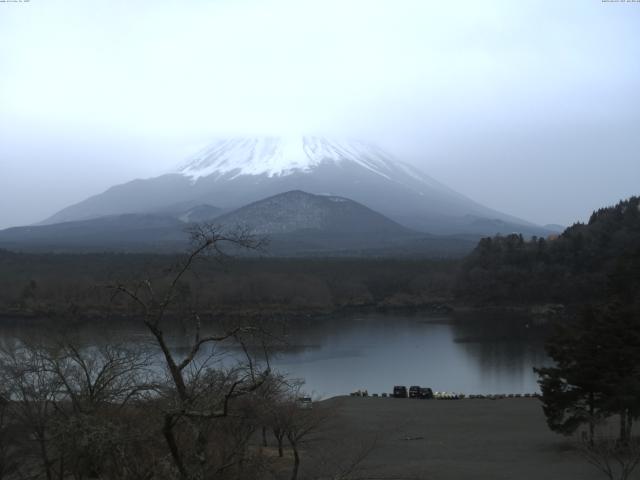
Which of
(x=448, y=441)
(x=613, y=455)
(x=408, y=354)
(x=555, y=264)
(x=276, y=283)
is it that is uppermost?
(x=555, y=264)

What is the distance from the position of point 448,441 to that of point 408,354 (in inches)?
424

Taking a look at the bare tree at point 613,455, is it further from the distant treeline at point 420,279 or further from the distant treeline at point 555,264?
the distant treeline at point 555,264

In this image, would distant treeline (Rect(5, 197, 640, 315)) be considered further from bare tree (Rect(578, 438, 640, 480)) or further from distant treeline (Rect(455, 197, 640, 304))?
bare tree (Rect(578, 438, 640, 480))

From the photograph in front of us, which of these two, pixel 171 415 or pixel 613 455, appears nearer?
pixel 171 415

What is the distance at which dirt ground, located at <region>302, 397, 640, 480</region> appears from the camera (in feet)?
28.5

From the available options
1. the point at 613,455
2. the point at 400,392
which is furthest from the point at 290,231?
the point at 613,455

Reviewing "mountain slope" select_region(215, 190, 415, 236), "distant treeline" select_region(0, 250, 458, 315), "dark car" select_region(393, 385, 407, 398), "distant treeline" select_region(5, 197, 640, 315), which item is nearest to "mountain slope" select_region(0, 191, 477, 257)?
"mountain slope" select_region(215, 190, 415, 236)

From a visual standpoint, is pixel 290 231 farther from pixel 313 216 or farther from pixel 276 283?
pixel 276 283

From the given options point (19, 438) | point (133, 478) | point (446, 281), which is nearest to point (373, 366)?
point (19, 438)

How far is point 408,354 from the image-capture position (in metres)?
22.1

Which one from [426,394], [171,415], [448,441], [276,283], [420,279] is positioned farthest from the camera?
[420,279]

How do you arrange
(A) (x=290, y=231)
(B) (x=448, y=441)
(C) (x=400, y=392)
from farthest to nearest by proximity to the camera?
1. (A) (x=290, y=231)
2. (C) (x=400, y=392)
3. (B) (x=448, y=441)

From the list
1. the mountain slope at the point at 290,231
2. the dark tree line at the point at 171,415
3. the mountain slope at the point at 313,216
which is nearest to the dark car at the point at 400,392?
the dark tree line at the point at 171,415

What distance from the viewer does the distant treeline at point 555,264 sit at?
119ft
